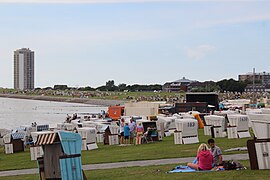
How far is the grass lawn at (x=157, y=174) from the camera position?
14359 millimetres

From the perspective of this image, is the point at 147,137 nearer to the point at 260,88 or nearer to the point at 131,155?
the point at 131,155

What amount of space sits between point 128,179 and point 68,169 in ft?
6.67

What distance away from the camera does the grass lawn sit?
47.1 feet

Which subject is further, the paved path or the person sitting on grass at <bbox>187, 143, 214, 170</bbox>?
the paved path

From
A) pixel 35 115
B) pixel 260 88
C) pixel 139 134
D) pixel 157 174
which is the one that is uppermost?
pixel 260 88

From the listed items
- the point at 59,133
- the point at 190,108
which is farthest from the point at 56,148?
the point at 190,108

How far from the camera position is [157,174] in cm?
1608

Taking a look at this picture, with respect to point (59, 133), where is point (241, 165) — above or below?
below

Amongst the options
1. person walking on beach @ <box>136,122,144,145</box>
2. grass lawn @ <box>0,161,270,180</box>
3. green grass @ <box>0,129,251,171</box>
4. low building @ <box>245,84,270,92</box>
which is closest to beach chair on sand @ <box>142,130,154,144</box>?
→ person walking on beach @ <box>136,122,144,145</box>

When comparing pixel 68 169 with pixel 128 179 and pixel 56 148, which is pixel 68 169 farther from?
pixel 128 179

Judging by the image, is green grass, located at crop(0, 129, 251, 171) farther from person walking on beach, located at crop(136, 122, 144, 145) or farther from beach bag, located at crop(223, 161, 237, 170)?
beach bag, located at crop(223, 161, 237, 170)

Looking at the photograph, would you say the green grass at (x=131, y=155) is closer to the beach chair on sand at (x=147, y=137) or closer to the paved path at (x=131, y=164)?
the paved path at (x=131, y=164)

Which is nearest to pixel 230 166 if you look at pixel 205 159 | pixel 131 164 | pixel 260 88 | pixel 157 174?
pixel 205 159

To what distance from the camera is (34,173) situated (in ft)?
65.2
